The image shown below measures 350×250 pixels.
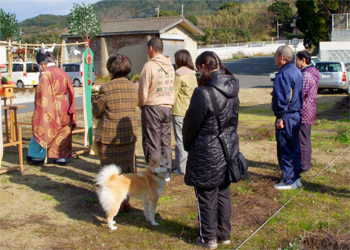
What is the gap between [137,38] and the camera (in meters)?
28.5

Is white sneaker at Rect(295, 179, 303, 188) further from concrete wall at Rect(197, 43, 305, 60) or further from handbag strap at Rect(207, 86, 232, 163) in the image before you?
concrete wall at Rect(197, 43, 305, 60)

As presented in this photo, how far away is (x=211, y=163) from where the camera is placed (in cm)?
301

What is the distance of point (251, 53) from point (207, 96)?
2036 inches

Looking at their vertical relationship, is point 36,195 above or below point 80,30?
below

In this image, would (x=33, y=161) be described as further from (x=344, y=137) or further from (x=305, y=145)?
(x=344, y=137)

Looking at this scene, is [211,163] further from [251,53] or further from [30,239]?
[251,53]

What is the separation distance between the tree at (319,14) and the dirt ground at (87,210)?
2334cm

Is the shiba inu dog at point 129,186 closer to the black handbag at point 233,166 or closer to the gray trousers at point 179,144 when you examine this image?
the black handbag at point 233,166

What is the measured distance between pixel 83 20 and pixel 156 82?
24.1 metres

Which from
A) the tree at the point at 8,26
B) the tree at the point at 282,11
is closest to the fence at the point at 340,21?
the tree at the point at 8,26

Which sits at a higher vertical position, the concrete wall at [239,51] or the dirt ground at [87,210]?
the concrete wall at [239,51]

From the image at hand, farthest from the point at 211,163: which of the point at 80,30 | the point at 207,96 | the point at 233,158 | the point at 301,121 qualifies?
the point at 80,30

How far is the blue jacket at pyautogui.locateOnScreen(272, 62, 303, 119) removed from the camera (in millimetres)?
4469

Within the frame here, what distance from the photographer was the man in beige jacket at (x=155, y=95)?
4461 mm
